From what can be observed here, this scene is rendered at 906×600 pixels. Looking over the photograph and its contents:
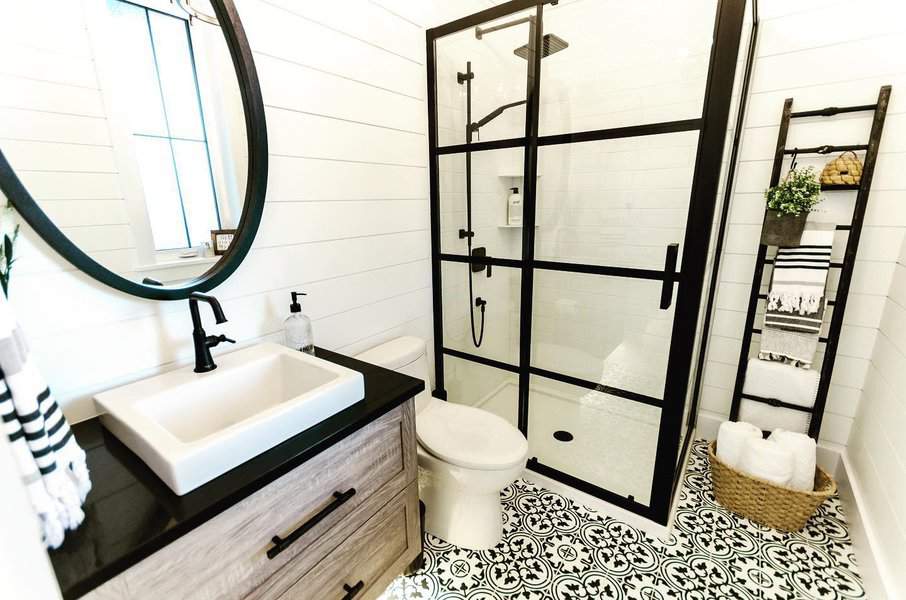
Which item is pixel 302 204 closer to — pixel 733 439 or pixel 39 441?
pixel 39 441

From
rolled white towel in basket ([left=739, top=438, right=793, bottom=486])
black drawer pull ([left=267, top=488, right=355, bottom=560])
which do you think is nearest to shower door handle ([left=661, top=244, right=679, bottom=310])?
rolled white towel in basket ([left=739, top=438, right=793, bottom=486])

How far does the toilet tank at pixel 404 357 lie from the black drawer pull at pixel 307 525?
2.12 ft

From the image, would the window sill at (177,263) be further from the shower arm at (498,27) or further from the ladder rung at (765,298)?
the ladder rung at (765,298)

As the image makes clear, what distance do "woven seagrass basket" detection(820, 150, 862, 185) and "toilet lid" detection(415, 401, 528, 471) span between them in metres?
1.72

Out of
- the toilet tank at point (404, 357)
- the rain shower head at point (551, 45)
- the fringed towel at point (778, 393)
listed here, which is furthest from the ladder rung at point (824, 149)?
the toilet tank at point (404, 357)

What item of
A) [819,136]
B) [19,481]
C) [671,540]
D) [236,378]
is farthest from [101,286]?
[819,136]

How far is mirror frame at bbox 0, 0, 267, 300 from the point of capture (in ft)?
3.06

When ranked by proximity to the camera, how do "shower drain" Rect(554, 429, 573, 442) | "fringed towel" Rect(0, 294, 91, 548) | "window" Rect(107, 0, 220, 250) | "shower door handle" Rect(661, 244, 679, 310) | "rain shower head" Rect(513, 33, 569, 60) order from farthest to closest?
"shower drain" Rect(554, 429, 573, 442) < "rain shower head" Rect(513, 33, 569, 60) < "shower door handle" Rect(661, 244, 679, 310) < "window" Rect(107, 0, 220, 250) < "fringed towel" Rect(0, 294, 91, 548)

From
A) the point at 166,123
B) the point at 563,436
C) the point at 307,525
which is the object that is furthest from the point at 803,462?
the point at 166,123

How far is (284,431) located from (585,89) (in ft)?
5.59

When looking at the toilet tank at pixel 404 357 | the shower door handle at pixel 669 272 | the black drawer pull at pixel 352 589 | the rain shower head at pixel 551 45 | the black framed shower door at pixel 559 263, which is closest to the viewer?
the black drawer pull at pixel 352 589

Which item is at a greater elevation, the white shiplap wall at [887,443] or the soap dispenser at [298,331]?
the soap dispenser at [298,331]

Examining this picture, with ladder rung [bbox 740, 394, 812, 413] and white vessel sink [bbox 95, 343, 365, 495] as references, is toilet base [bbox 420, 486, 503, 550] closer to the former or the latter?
white vessel sink [bbox 95, 343, 365, 495]

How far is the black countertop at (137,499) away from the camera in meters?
0.67
